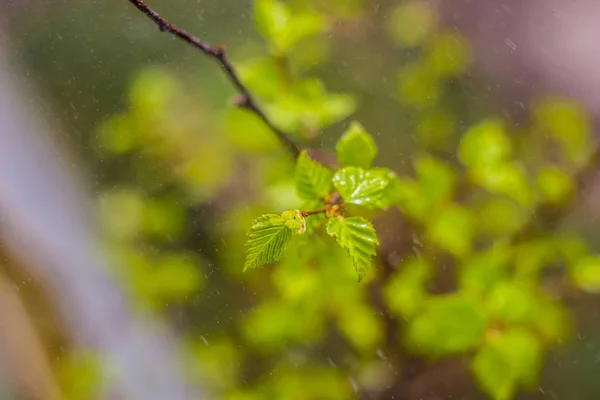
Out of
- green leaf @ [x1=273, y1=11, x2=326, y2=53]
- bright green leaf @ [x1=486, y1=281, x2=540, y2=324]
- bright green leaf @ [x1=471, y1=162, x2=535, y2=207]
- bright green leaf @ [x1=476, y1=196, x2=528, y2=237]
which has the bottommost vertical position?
bright green leaf @ [x1=476, y1=196, x2=528, y2=237]

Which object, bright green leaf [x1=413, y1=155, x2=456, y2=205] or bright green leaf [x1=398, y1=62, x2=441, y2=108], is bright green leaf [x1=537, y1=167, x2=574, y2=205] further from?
bright green leaf [x1=398, y1=62, x2=441, y2=108]

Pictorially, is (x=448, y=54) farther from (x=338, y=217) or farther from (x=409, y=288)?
(x=338, y=217)

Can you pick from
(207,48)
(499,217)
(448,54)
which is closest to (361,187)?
(207,48)

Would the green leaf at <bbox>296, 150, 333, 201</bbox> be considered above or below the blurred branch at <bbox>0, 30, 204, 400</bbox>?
above

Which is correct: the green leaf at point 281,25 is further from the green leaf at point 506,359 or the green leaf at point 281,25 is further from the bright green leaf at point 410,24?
the bright green leaf at point 410,24

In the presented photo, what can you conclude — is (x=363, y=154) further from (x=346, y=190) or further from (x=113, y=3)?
(x=113, y=3)

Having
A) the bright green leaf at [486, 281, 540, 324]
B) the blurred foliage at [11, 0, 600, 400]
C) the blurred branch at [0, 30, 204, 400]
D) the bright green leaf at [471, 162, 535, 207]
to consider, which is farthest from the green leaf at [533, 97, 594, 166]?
the blurred branch at [0, 30, 204, 400]
